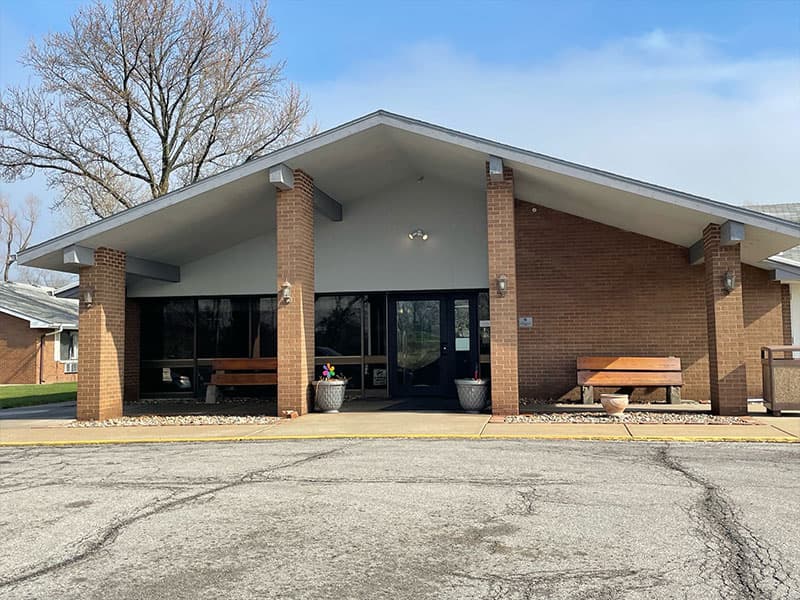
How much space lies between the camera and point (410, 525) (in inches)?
223

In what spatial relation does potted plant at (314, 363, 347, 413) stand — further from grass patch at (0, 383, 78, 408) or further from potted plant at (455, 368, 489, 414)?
grass patch at (0, 383, 78, 408)

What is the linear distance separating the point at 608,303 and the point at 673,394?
2.17 m

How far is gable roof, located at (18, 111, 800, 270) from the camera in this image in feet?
38.3

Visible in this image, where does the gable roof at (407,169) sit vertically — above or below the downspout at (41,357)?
above

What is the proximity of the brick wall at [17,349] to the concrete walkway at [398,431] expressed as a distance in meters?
17.3

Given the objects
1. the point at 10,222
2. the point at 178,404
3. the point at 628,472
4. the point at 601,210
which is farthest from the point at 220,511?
the point at 10,222

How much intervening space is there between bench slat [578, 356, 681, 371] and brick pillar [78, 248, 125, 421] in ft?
29.3

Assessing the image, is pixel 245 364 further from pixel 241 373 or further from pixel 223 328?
pixel 223 328

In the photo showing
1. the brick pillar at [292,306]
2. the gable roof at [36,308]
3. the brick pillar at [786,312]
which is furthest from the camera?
the gable roof at [36,308]

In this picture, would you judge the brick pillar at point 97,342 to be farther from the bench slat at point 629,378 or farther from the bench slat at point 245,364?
the bench slat at point 629,378

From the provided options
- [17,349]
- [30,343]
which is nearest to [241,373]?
[30,343]

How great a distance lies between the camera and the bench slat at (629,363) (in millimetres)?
14344

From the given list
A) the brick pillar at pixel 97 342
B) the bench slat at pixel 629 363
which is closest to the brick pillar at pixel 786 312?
the bench slat at pixel 629 363

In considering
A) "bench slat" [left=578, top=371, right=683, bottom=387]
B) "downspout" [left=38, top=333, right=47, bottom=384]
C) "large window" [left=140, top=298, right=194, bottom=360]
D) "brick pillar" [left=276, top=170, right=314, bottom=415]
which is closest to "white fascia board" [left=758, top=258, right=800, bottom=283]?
"bench slat" [left=578, top=371, right=683, bottom=387]
